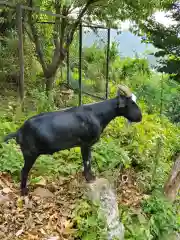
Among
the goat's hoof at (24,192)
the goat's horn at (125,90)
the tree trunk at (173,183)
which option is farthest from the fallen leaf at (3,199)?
the tree trunk at (173,183)

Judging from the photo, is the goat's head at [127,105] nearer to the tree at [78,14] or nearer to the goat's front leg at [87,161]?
the goat's front leg at [87,161]

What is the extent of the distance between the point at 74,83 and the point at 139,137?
3.72 meters

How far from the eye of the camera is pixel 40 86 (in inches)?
289

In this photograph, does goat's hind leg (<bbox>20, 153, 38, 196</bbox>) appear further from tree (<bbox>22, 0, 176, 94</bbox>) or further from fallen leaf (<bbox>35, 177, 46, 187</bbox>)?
tree (<bbox>22, 0, 176, 94</bbox>)

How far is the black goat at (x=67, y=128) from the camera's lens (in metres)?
3.00

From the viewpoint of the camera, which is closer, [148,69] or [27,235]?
[27,235]

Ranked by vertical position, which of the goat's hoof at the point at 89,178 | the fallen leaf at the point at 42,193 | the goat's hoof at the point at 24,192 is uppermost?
the goat's hoof at the point at 89,178

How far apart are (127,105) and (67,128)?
0.62 meters

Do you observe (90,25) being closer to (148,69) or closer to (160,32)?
(160,32)

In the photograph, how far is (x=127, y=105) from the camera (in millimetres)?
3148

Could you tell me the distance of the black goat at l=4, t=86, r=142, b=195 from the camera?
9.86ft

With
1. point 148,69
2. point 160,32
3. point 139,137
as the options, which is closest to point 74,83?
point 160,32

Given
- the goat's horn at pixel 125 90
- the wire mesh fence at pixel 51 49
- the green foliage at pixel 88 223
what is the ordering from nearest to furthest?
1. the green foliage at pixel 88 223
2. the goat's horn at pixel 125 90
3. the wire mesh fence at pixel 51 49

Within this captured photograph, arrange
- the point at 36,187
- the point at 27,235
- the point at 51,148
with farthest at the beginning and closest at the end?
the point at 36,187 → the point at 51,148 → the point at 27,235
